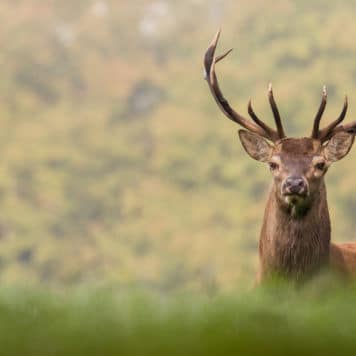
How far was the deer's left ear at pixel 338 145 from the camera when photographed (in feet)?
38.3

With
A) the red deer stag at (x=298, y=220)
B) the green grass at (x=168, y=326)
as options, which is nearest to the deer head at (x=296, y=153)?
the red deer stag at (x=298, y=220)

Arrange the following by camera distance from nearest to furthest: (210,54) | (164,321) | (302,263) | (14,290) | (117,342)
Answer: (117,342) → (164,321) → (14,290) → (302,263) → (210,54)

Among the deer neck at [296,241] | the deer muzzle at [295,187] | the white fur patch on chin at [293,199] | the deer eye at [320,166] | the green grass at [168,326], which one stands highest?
the deer eye at [320,166]

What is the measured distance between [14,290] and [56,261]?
17400 cm

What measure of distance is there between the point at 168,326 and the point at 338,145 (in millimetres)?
7380

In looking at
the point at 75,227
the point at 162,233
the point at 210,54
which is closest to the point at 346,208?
the point at 162,233

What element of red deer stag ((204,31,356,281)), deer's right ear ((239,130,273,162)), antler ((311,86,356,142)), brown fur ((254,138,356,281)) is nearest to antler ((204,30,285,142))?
deer's right ear ((239,130,273,162))

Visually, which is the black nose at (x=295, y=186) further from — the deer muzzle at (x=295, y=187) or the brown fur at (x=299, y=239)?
the brown fur at (x=299, y=239)

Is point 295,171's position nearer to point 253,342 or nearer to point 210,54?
point 210,54

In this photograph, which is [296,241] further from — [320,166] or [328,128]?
[328,128]

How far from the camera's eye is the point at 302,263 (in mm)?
10648

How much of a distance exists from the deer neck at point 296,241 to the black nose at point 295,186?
19cm

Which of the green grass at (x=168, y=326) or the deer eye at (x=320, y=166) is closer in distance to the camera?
the green grass at (x=168, y=326)

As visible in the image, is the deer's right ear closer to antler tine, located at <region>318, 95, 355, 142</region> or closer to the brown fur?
antler tine, located at <region>318, 95, 355, 142</region>
